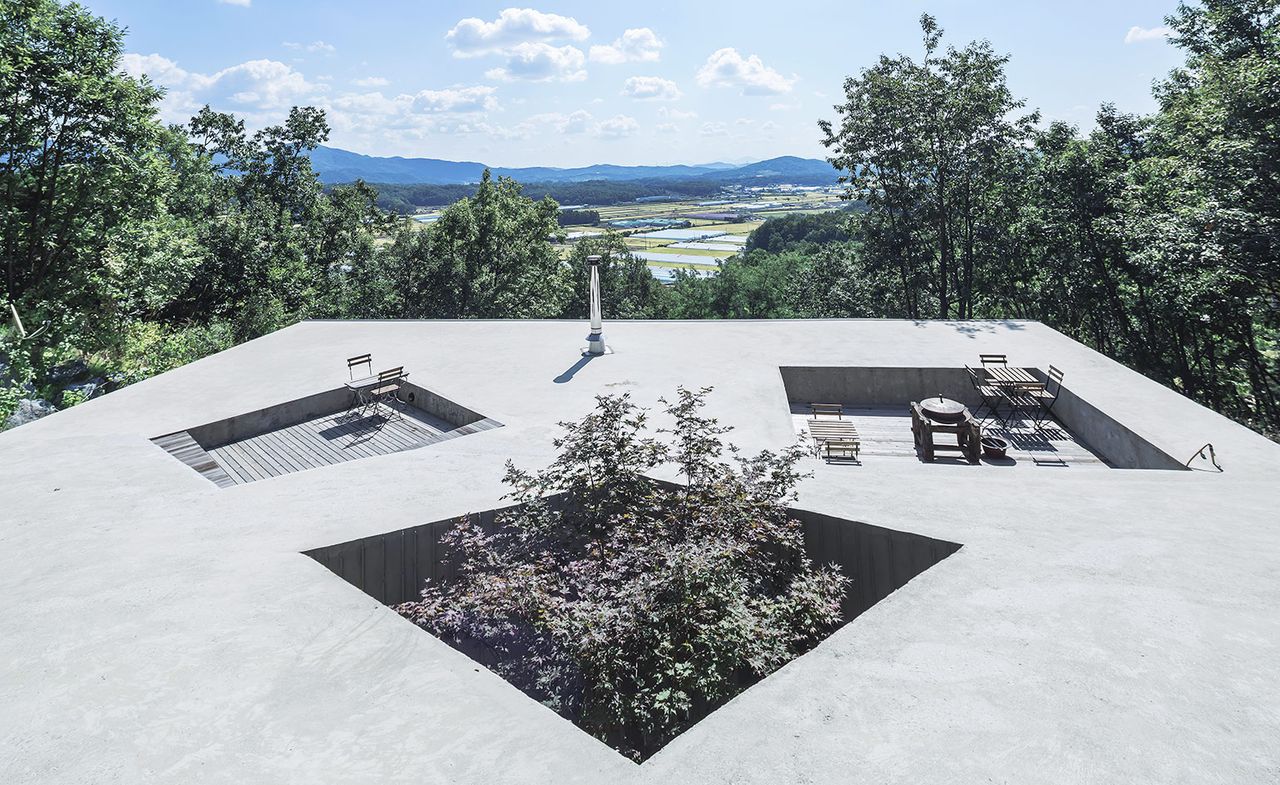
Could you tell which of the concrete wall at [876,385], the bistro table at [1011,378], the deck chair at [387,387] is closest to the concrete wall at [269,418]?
the deck chair at [387,387]

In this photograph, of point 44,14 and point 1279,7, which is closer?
point 44,14

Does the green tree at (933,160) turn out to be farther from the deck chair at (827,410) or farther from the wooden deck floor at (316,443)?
the wooden deck floor at (316,443)

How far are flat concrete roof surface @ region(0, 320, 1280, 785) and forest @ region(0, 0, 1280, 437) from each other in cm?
857

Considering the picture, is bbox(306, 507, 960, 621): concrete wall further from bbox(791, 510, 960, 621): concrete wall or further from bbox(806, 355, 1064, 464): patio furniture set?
bbox(806, 355, 1064, 464): patio furniture set

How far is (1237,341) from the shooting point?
21.3 metres

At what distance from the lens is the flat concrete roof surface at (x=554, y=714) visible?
10.7ft

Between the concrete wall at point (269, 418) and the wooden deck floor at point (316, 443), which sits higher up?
the concrete wall at point (269, 418)

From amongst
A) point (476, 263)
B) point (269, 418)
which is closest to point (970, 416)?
point (269, 418)

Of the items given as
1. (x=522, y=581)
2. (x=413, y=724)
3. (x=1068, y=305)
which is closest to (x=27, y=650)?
(x=413, y=724)

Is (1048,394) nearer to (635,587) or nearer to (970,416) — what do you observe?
(970,416)

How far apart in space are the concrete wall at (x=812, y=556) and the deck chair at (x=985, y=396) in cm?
538

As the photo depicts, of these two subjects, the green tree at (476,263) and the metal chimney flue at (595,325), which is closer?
the metal chimney flue at (595,325)

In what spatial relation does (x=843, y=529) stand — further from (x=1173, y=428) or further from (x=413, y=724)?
(x=1173, y=428)

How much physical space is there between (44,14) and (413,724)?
71.4ft
